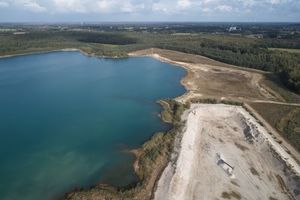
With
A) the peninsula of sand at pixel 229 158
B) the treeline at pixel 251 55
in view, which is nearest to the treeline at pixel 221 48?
the treeline at pixel 251 55

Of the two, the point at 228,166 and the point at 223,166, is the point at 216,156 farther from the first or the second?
the point at 228,166

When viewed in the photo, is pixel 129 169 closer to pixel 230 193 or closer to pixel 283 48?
pixel 230 193

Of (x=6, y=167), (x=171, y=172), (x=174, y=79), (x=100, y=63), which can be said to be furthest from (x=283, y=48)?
(x=6, y=167)

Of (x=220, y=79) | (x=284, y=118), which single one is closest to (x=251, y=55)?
(x=220, y=79)

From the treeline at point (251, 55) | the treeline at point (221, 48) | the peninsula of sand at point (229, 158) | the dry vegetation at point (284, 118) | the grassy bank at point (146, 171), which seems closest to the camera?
the grassy bank at point (146, 171)

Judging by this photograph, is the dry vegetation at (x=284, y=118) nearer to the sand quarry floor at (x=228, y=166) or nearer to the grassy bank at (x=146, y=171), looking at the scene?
the sand quarry floor at (x=228, y=166)
